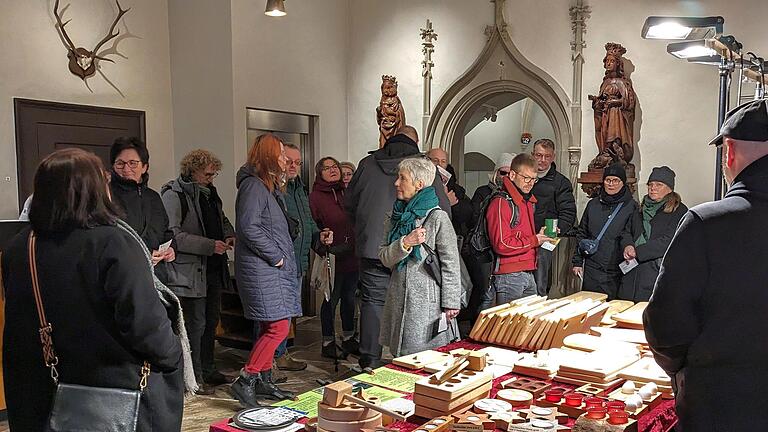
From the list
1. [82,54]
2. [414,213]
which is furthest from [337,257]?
[82,54]

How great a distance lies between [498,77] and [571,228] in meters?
1.90

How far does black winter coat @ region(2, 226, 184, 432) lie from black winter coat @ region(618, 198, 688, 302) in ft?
11.1

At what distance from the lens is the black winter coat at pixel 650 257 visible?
14.3 ft

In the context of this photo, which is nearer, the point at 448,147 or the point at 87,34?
the point at 87,34

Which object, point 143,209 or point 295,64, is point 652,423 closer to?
point 143,209

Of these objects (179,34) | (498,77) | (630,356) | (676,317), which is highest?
(179,34)

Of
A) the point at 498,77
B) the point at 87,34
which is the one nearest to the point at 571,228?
the point at 498,77

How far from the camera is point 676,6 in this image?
544 cm

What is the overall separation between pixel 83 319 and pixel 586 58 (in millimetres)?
5146

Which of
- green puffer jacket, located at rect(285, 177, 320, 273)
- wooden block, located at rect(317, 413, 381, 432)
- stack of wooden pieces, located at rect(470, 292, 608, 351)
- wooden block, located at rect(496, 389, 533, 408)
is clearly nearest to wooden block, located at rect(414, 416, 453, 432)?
wooden block, located at rect(317, 413, 381, 432)

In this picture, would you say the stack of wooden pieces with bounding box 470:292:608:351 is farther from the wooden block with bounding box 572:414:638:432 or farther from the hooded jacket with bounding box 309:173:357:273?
the hooded jacket with bounding box 309:173:357:273

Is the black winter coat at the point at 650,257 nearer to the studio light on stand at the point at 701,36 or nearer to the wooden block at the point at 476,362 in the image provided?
the studio light on stand at the point at 701,36

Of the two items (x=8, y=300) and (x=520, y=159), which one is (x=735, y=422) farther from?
(x=520, y=159)

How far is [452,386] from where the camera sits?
200cm
